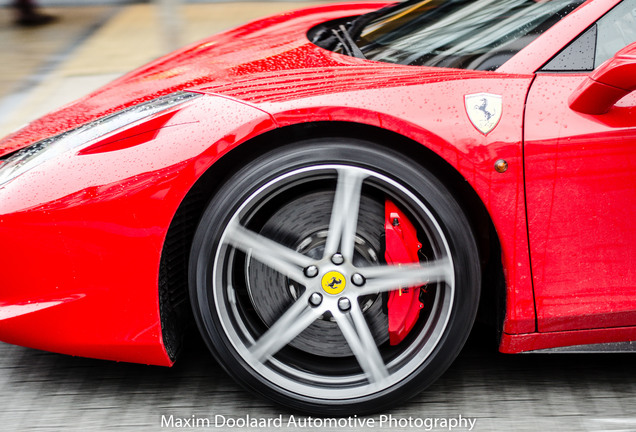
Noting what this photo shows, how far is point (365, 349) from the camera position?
2486mm

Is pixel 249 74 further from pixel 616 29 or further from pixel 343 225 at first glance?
pixel 616 29

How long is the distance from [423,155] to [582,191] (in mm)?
454

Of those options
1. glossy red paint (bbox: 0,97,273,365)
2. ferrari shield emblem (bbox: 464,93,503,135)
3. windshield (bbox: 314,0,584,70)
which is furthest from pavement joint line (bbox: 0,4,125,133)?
ferrari shield emblem (bbox: 464,93,503,135)

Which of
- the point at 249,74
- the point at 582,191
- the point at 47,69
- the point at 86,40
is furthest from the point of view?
the point at 86,40

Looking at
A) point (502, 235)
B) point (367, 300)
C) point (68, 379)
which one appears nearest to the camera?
point (502, 235)

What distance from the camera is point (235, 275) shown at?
2.57m

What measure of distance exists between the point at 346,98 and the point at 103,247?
0.81 metres

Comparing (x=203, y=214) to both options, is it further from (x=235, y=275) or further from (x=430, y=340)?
(x=430, y=340)

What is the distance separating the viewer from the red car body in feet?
7.51

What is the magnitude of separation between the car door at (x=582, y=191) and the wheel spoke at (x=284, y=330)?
0.68 metres

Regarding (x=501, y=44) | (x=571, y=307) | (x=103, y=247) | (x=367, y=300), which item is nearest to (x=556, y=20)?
(x=501, y=44)

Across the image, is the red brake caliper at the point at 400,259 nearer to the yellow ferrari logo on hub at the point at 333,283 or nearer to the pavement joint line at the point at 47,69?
the yellow ferrari logo on hub at the point at 333,283

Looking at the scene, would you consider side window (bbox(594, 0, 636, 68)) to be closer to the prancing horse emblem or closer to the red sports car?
the red sports car

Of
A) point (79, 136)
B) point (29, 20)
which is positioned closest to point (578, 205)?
point (79, 136)
